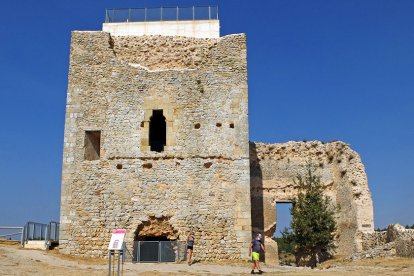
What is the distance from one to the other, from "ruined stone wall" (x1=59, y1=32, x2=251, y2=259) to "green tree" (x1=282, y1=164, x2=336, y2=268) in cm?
476

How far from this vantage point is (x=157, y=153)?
17.0 m

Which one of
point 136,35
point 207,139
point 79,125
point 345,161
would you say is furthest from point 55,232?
point 345,161

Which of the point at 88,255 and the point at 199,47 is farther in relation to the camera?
the point at 199,47

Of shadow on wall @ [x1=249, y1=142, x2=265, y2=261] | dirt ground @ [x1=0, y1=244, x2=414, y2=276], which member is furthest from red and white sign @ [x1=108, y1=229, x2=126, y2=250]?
shadow on wall @ [x1=249, y1=142, x2=265, y2=261]

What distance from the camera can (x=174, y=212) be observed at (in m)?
16.5

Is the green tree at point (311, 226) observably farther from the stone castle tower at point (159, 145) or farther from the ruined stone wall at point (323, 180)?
the stone castle tower at point (159, 145)

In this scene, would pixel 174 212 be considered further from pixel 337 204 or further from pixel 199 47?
pixel 337 204

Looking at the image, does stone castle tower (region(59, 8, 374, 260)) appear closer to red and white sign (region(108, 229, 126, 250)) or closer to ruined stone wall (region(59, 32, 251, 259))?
ruined stone wall (region(59, 32, 251, 259))

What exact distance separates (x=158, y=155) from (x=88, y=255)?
4.02m

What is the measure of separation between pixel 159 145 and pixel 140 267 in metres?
5.86

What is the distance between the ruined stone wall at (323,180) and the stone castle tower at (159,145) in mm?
4191

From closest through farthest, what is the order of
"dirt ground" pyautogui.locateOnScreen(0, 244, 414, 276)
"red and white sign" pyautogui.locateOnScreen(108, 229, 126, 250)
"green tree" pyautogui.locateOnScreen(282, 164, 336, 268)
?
"red and white sign" pyautogui.locateOnScreen(108, 229, 126, 250) < "dirt ground" pyautogui.locateOnScreen(0, 244, 414, 276) < "green tree" pyautogui.locateOnScreen(282, 164, 336, 268)

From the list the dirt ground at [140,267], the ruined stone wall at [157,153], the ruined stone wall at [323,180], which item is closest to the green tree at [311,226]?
the ruined stone wall at [323,180]

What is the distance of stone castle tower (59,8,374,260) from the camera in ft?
54.0
